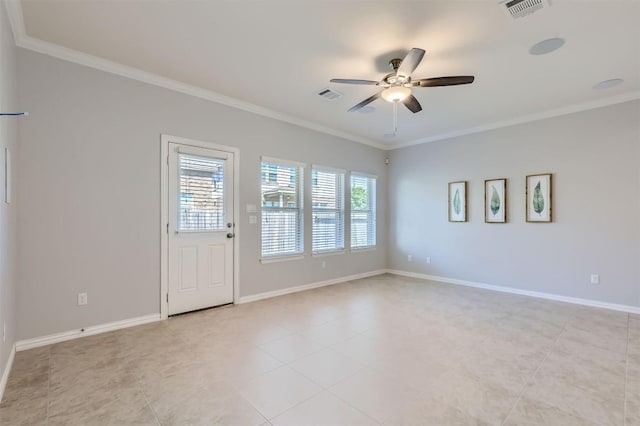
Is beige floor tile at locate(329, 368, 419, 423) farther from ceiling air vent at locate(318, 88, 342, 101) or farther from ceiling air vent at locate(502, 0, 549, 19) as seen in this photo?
ceiling air vent at locate(318, 88, 342, 101)

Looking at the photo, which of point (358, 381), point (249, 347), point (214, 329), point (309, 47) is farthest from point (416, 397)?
point (309, 47)

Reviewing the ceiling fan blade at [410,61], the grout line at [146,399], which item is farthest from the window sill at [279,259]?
the ceiling fan blade at [410,61]

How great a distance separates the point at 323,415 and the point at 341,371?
1.84ft

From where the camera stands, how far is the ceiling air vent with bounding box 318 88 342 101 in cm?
394

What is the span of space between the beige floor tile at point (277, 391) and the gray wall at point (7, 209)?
5.81 feet

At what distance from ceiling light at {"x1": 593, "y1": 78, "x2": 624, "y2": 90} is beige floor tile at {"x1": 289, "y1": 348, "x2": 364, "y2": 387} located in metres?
4.34

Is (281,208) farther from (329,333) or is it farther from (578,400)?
(578,400)

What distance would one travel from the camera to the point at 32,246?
9.44 ft

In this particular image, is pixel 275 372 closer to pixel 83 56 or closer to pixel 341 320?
pixel 341 320

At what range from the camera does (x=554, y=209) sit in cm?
461

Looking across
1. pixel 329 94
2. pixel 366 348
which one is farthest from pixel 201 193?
pixel 366 348

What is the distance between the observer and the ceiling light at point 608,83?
11.9ft

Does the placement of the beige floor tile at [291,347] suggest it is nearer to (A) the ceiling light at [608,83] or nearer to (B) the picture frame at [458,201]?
(B) the picture frame at [458,201]

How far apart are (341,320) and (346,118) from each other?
3.15 metres
